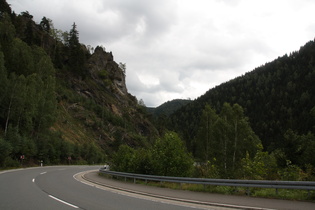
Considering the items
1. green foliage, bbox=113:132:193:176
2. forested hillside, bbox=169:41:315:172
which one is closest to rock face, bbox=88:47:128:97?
forested hillside, bbox=169:41:315:172

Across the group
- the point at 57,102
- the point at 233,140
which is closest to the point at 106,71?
the point at 57,102

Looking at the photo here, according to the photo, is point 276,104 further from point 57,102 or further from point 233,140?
point 233,140

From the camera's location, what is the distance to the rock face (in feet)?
312

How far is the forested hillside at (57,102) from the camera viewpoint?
3803cm

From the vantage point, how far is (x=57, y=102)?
58.2m

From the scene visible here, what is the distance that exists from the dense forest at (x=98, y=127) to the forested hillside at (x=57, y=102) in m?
0.15

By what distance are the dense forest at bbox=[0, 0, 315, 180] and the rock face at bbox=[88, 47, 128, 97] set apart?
40cm

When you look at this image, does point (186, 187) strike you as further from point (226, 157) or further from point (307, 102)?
point (307, 102)

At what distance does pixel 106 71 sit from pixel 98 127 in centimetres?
3411

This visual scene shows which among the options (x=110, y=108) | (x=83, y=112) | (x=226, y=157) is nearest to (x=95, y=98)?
(x=110, y=108)

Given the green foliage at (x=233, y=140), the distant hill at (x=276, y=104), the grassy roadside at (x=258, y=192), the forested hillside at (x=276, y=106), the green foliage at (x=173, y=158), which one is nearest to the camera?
the grassy roadside at (x=258, y=192)

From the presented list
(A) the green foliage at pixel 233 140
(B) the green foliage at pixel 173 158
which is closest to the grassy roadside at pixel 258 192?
(B) the green foliage at pixel 173 158

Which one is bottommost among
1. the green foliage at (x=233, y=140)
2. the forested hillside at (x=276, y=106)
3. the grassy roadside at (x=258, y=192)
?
the grassy roadside at (x=258, y=192)

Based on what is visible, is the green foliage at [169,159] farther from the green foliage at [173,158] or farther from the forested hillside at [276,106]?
the forested hillside at [276,106]
